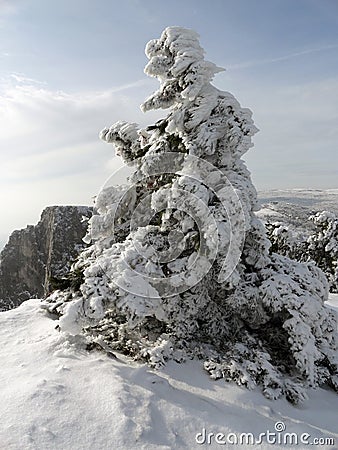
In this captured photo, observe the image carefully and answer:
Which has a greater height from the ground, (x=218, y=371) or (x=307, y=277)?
(x=307, y=277)

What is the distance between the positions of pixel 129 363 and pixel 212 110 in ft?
16.7

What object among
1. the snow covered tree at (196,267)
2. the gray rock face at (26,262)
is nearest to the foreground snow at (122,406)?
the snow covered tree at (196,267)

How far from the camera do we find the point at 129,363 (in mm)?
6391

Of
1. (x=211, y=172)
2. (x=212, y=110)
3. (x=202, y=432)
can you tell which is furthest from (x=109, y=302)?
(x=212, y=110)

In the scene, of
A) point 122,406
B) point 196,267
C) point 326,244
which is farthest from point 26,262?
point 122,406

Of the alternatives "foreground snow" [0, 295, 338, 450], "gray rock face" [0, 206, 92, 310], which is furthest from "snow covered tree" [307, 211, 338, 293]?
"gray rock face" [0, 206, 92, 310]

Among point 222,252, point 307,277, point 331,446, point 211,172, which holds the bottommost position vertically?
point 331,446

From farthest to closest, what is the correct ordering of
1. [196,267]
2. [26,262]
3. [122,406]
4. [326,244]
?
[26,262] < [326,244] < [196,267] < [122,406]

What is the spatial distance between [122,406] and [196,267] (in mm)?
2591

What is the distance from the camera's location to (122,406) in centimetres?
518

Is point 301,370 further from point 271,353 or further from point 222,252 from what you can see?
point 222,252

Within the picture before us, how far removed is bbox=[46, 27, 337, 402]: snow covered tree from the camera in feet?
20.2

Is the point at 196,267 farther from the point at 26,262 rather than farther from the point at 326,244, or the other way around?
the point at 26,262

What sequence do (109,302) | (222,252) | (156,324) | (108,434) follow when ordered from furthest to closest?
(156,324) → (222,252) → (109,302) → (108,434)
